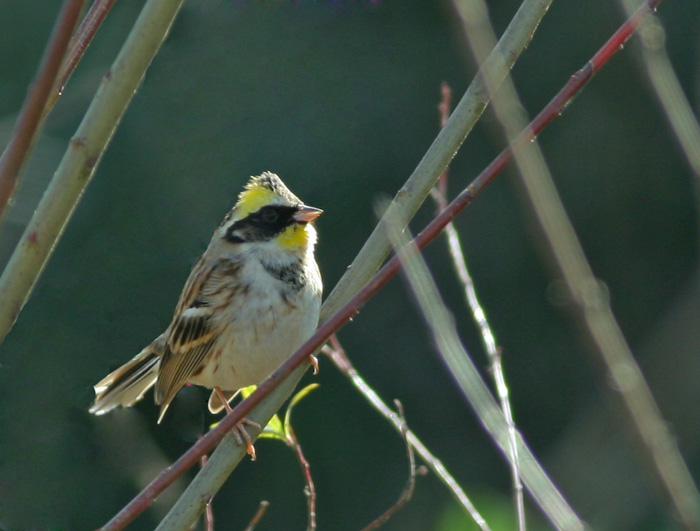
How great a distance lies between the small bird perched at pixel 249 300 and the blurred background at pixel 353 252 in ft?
2.03

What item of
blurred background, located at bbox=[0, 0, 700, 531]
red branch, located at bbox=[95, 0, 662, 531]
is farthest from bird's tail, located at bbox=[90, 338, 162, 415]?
red branch, located at bbox=[95, 0, 662, 531]

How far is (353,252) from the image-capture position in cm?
536

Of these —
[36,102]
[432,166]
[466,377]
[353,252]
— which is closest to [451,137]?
[432,166]

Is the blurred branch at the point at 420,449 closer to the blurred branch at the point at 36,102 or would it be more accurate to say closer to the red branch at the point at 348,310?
the red branch at the point at 348,310

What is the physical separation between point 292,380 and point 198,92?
3.41 metres

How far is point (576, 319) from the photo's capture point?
42.8 inches

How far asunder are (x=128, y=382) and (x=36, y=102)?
275 cm

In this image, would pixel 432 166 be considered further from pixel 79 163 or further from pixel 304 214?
pixel 304 214

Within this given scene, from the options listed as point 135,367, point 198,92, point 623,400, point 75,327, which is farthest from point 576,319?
point 198,92

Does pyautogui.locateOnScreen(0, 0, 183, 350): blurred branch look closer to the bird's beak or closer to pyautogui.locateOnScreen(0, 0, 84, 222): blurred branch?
pyautogui.locateOnScreen(0, 0, 84, 222): blurred branch

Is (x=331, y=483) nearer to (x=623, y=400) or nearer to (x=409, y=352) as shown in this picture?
(x=409, y=352)

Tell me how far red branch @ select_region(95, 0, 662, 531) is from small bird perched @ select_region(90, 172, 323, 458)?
5.15 ft

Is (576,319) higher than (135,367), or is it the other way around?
(576,319)

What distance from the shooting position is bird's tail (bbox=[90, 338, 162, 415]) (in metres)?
3.61
